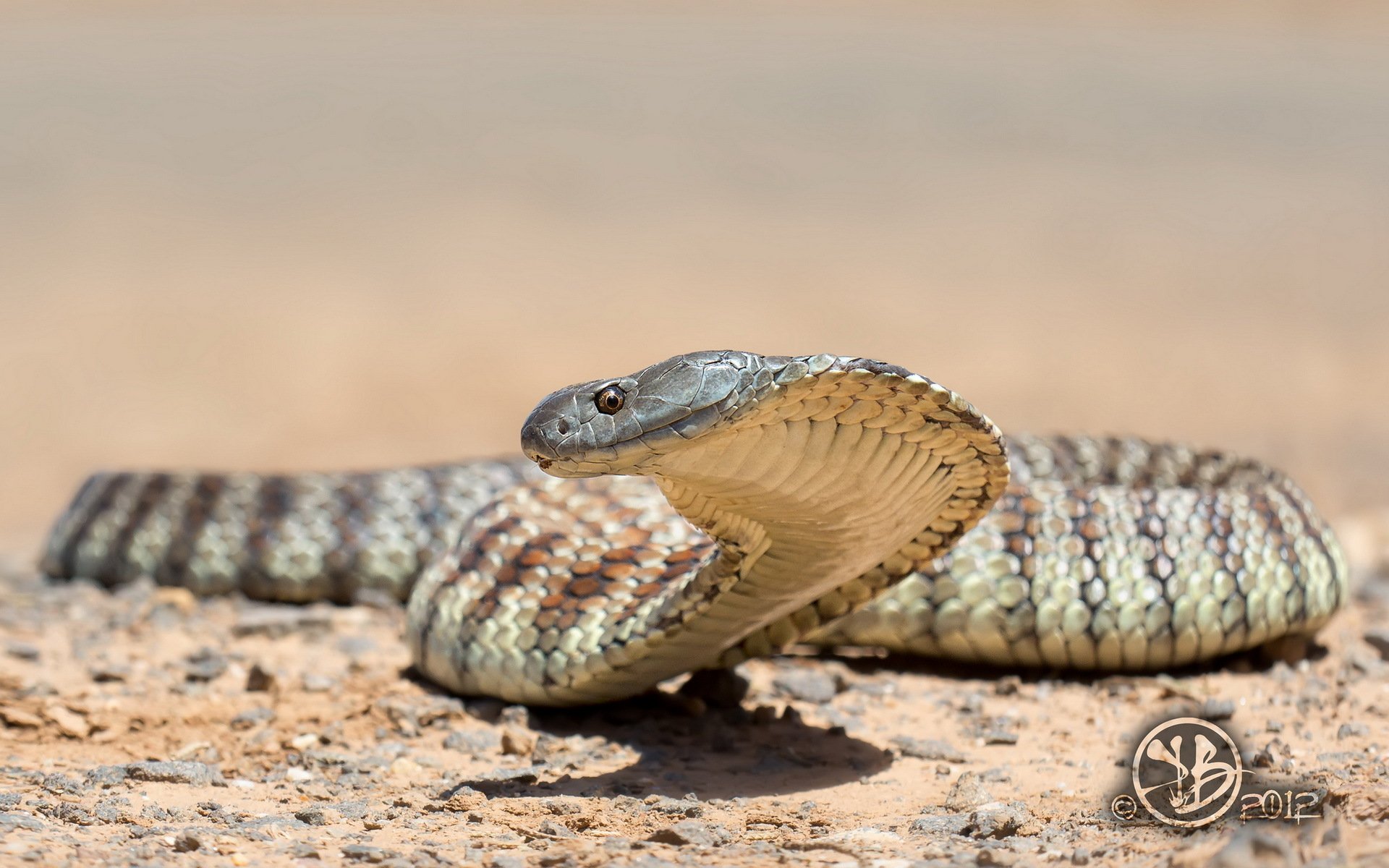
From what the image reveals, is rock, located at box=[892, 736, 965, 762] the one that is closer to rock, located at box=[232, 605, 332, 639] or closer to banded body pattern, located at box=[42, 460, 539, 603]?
rock, located at box=[232, 605, 332, 639]

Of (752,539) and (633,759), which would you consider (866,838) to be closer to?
(752,539)

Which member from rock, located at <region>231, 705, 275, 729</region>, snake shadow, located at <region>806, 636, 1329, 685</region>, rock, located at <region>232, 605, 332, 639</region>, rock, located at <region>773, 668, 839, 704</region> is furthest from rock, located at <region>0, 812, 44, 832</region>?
snake shadow, located at <region>806, 636, 1329, 685</region>

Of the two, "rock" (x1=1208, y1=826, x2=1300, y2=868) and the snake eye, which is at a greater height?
the snake eye

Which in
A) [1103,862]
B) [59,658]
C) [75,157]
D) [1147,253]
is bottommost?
[59,658]

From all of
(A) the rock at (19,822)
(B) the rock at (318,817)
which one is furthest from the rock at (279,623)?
(A) the rock at (19,822)

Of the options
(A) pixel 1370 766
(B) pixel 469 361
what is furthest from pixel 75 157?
(A) pixel 1370 766

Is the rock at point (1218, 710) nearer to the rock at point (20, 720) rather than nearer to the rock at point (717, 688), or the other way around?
the rock at point (717, 688)

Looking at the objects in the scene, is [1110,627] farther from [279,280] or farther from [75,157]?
[75,157]
